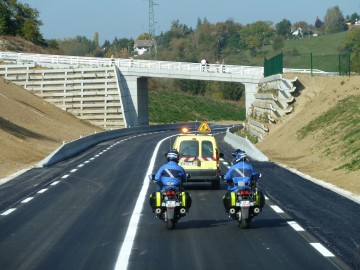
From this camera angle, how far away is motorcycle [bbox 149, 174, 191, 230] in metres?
15.5

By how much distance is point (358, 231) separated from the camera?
15477mm

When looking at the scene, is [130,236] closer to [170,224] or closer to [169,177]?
[170,224]

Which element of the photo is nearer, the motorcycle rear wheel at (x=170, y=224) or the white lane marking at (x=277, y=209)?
the motorcycle rear wheel at (x=170, y=224)

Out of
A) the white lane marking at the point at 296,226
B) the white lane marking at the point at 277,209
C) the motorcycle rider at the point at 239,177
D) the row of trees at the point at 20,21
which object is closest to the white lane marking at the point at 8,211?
the motorcycle rider at the point at 239,177

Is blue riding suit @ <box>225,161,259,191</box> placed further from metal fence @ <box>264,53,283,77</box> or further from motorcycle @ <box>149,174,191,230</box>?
metal fence @ <box>264,53,283,77</box>

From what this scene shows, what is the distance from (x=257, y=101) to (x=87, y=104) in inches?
738

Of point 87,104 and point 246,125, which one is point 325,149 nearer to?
point 246,125

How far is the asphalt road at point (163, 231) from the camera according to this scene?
1270 cm

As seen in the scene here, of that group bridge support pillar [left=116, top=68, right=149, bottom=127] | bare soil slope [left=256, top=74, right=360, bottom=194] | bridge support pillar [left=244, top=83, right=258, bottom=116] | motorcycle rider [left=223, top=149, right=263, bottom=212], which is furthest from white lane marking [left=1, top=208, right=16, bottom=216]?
bridge support pillar [left=116, top=68, right=149, bottom=127]

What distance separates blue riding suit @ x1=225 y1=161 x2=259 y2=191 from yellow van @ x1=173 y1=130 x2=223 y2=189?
306 inches

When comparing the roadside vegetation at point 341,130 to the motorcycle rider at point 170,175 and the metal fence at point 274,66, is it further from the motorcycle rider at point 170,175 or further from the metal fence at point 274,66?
the motorcycle rider at point 170,175

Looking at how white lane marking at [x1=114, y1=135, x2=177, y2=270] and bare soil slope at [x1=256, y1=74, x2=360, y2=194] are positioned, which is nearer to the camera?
white lane marking at [x1=114, y1=135, x2=177, y2=270]

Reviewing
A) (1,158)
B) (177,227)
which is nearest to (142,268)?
(177,227)

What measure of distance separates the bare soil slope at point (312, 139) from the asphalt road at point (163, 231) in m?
3.72
